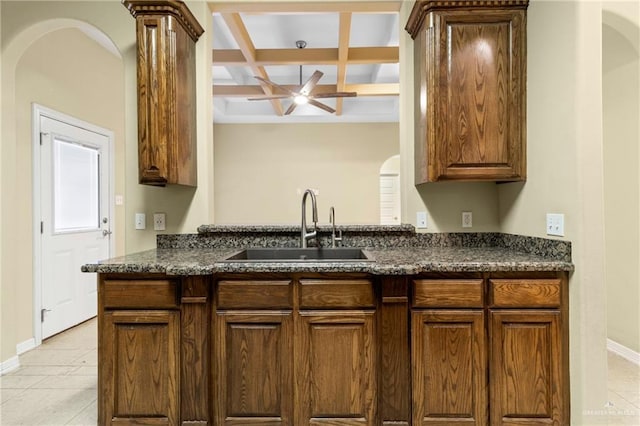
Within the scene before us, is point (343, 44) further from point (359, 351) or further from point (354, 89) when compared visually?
point (359, 351)

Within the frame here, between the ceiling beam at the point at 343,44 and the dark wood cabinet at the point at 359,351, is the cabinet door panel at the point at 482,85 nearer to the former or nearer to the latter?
the dark wood cabinet at the point at 359,351

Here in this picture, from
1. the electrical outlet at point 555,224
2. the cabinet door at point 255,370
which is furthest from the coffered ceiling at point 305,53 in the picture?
the cabinet door at point 255,370

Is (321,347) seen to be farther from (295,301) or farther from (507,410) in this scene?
(507,410)

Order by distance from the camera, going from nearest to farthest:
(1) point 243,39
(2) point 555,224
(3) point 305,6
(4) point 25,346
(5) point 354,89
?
1. (2) point 555,224
2. (3) point 305,6
3. (4) point 25,346
4. (1) point 243,39
5. (5) point 354,89

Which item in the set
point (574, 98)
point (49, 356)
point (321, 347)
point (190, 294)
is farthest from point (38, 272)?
point (574, 98)

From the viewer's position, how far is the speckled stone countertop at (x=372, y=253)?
166 centimetres

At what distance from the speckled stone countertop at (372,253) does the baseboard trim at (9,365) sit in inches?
59.0

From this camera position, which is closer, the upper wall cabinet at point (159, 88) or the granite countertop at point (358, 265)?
the granite countertop at point (358, 265)

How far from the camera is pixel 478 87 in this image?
2.00 meters

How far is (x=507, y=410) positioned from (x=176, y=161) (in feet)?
7.04

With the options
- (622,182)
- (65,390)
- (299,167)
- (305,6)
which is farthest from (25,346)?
(622,182)

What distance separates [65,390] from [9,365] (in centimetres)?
70

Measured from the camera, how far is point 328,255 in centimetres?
226

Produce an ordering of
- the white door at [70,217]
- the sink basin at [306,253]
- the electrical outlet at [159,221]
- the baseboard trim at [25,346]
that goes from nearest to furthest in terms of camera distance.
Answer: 1. the sink basin at [306,253]
2. the electrical outlet at [159,221]
3. the baseboard trim at [25,346]
4. the white door at [70,217]
